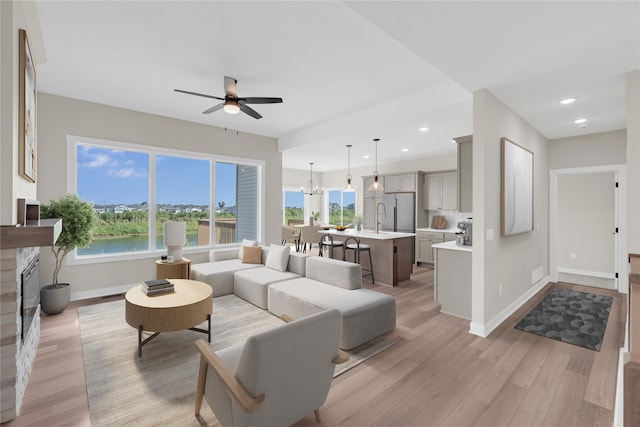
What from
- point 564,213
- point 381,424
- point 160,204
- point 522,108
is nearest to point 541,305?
point 522,108

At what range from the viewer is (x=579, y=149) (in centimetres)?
493

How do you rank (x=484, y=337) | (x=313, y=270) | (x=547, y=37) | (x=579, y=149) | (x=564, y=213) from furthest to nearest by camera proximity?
(x=564, y=213)
(x=579, y=149)
(x=313, y=270)
(x=484, y=337)
(x=547, y=37)

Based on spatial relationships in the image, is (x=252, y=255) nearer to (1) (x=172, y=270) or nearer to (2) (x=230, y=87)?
(1) (x=172, y=270)

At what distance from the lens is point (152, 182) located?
4.95 meters

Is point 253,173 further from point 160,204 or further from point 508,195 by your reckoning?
point 508,195

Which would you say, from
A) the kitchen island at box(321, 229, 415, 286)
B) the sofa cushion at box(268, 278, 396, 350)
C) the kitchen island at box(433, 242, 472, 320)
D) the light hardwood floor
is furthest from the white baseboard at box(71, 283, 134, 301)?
the kitchen island at box(433, 242, 472, 320)

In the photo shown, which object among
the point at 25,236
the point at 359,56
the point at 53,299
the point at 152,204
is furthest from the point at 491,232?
the point at 53,299

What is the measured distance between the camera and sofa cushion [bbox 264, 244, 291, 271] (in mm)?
4379

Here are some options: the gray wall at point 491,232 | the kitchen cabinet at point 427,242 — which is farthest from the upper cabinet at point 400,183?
the gray wall at point 491,232

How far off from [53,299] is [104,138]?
2359 mm

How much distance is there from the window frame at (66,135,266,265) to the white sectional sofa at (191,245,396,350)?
2.90 ft

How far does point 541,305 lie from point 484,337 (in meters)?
1.62

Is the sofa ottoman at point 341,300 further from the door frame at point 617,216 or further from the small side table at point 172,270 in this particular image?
the door frame at point 617,216

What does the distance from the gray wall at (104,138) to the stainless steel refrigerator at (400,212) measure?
4.06 m
